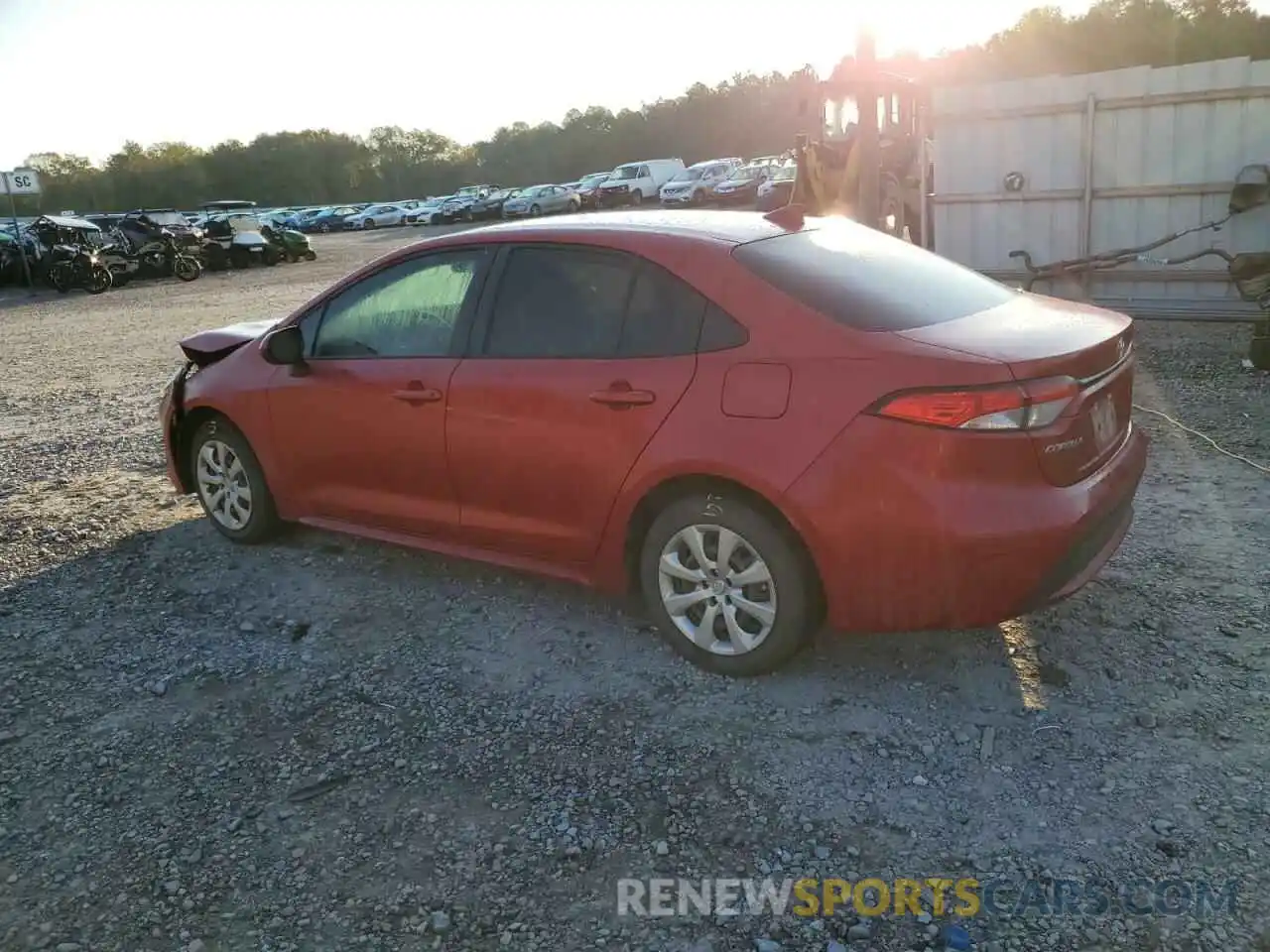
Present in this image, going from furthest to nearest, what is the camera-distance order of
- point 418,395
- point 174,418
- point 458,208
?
point 458,208, point 174,418, point 418,395

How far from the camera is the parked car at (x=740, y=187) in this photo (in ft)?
120

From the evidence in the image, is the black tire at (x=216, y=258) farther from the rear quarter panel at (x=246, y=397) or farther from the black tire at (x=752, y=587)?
the black tire at (x=752, y=587)

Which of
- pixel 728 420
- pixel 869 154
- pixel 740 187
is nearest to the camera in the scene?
pixel 728 420

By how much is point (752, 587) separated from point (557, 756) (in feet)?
2.84

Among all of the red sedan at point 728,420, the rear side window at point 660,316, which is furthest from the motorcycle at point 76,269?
the rear side window at point 660,316

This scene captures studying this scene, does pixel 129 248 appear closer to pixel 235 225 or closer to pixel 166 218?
pixel 166 218

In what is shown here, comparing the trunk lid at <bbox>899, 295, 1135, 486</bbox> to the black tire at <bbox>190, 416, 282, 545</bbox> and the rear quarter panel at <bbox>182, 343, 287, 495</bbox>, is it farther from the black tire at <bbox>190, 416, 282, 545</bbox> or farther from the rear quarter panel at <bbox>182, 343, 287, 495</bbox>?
the black tire at <bbox>190, 416, 282, 545</bbox>

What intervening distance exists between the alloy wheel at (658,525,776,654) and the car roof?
1095mm

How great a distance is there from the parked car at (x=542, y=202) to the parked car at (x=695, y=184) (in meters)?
4.64

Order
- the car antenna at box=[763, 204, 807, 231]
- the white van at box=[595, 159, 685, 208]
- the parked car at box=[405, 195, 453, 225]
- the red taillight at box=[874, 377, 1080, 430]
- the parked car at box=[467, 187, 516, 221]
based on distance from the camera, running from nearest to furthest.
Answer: the red taillight at box=[874, 377, 1080, 430] → the car antenna at box=[763, 204, 807, 231] → the white van at box=[595, 159, 685, 208] → the parked car at box=[467, 187, 516, 221] → the parked car at box=[405, 195, 453, 225]

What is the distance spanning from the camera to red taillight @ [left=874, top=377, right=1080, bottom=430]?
3141 mm

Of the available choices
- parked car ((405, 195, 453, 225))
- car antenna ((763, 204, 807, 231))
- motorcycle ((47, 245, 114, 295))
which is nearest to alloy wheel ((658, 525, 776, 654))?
car antenna ((763, 204, 807, 231))

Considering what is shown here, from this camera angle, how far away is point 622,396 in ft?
12.2

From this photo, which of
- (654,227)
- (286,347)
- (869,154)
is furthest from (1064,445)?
(869,154)
